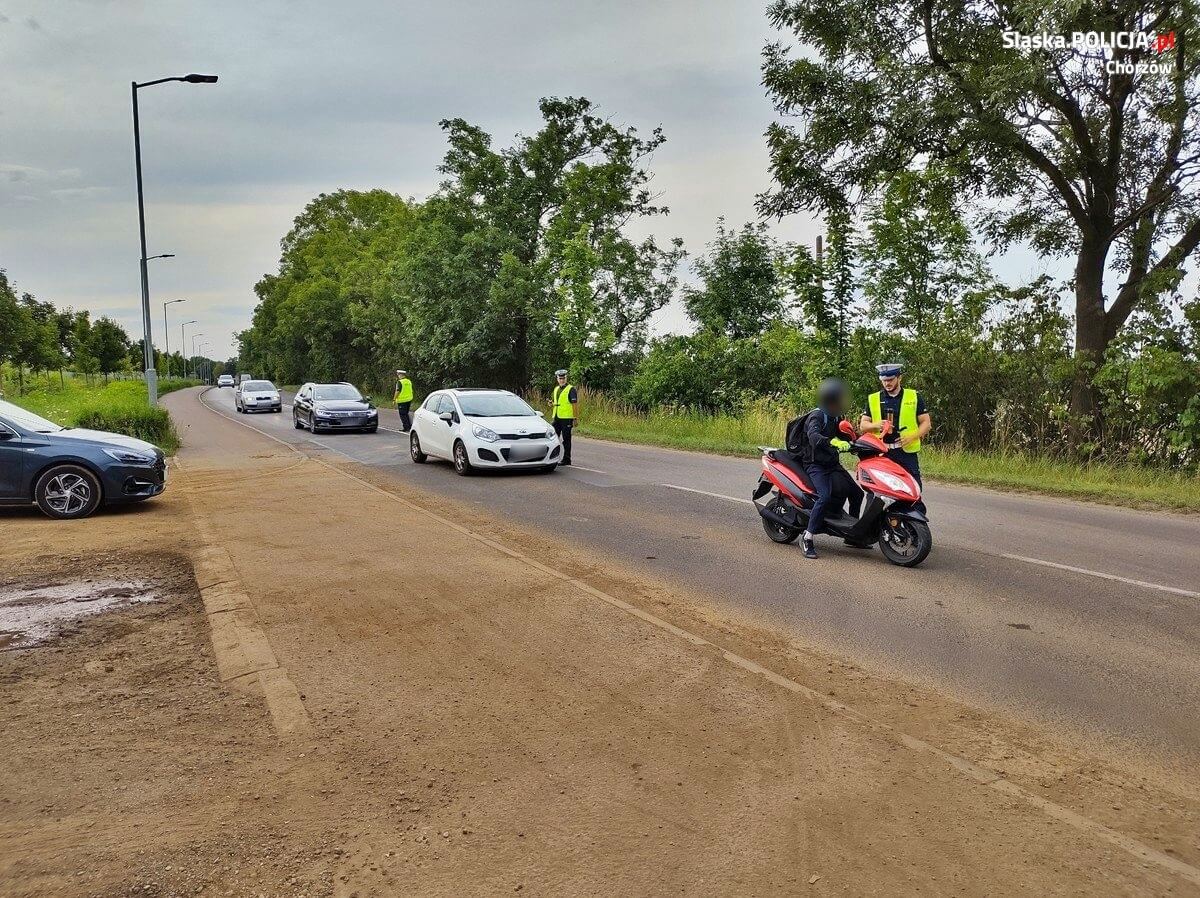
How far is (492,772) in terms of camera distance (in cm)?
370

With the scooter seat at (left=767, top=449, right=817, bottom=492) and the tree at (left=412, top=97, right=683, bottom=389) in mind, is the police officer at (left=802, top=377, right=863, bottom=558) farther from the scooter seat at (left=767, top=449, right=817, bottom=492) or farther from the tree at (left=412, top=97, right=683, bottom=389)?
the tree at (left=412, top=97, right=683, bottom=389)

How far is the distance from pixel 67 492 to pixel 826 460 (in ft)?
28.7

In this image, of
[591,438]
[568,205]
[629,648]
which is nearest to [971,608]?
[629,648]

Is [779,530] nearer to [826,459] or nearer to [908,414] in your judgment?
[826,459]

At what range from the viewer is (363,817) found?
333 centimetres

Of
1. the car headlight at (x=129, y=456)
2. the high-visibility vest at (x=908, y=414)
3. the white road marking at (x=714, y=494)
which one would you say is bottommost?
the white road marking at (x=714, y=494)

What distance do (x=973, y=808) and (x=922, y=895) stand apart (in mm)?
694

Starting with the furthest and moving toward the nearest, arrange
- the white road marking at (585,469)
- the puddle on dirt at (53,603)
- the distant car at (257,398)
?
the distant car at (257,398)
the white road marking at (585,469)
the puddle on dirt at (53,603)

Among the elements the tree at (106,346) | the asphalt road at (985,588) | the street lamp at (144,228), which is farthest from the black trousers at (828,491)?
the tree at (106,346)

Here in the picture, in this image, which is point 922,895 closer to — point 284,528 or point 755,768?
point 755,768

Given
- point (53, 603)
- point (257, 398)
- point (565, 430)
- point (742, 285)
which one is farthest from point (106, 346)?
point (53, 603)

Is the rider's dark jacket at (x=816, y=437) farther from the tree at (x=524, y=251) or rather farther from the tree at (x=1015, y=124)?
the tree at (x=524, y=251)

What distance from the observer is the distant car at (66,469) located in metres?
10.3

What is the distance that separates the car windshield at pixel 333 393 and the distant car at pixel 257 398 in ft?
46.9
